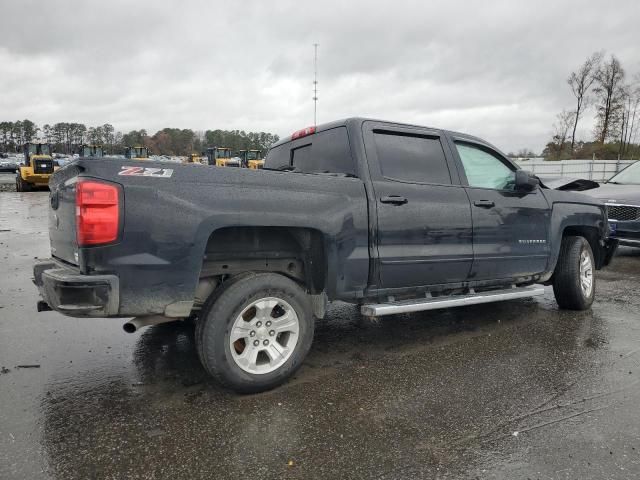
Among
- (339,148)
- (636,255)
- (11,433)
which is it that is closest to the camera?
(11,433)

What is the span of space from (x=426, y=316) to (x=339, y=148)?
2251 mm

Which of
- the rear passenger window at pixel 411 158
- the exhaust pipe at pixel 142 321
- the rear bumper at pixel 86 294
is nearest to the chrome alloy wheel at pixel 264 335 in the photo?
the exhaust pipe at pixel 142 321

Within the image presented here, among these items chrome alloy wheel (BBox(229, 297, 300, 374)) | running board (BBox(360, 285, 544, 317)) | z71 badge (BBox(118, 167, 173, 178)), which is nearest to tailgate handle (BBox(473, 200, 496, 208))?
running board (BBox(360, 285, 544, 317))

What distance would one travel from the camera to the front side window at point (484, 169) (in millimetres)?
4562

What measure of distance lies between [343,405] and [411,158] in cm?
222

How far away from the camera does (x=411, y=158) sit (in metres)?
4.16

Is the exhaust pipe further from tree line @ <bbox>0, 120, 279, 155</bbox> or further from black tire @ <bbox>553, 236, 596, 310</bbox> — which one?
tree line @ <bbox>0, 120, 279, 155</bbox>

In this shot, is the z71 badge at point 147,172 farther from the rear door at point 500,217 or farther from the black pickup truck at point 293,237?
the rear door at point 500,217

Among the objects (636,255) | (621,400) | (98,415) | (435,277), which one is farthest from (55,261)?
(636,255)

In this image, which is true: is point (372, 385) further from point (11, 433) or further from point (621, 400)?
point (11, 433)

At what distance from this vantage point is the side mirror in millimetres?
4645

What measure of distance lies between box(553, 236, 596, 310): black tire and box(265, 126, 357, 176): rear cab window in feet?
9.85

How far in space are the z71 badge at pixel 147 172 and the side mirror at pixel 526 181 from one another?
343cm

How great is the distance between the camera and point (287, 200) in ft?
10.9
